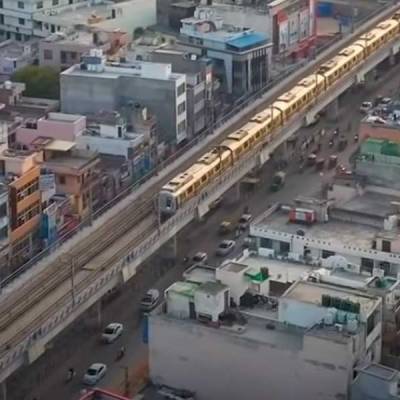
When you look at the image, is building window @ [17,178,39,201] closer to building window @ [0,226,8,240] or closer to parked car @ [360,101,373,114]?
building window @ [0,226,8,240]

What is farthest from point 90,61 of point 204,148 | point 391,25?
point 391,25

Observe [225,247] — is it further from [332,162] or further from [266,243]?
[332,162]

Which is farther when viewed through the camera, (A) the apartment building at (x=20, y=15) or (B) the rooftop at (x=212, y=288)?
(A) the apartment building at (x=20, y=15)

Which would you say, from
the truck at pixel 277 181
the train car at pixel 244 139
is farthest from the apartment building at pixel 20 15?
the truck at pixel 277 181

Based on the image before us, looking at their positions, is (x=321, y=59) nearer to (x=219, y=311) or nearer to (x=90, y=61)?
(x=90, y=61)

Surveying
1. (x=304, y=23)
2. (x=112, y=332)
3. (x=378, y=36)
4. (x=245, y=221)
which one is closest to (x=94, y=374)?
(x=112, y=332)

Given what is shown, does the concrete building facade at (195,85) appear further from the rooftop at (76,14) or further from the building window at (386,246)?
the building window at (386,246)

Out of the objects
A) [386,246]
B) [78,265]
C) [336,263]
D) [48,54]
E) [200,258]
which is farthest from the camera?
[48,54]
